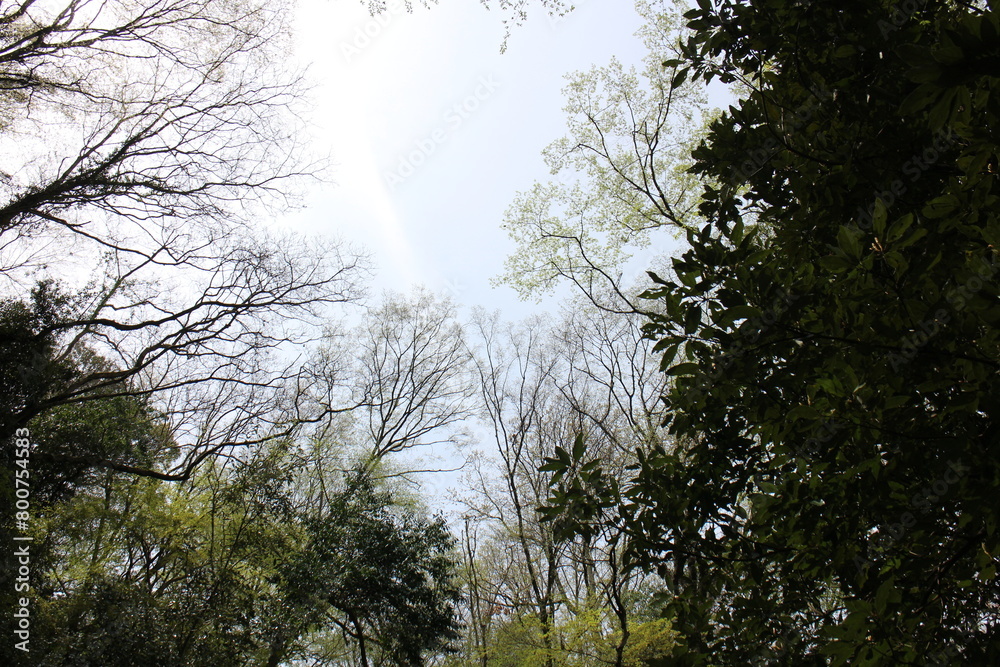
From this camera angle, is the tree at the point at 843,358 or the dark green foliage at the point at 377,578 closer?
the tree at the point at 843,358

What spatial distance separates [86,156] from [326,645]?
1751cm

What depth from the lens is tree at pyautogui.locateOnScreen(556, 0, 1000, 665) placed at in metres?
1.16

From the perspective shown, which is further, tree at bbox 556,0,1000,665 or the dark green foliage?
the dark green foliage

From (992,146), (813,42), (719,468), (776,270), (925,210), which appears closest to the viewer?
(992,146)

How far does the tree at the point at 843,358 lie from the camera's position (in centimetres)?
116

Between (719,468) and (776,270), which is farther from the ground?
(776,270)

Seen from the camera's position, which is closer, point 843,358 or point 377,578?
point 843,358

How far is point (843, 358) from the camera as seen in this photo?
1356 millimetres

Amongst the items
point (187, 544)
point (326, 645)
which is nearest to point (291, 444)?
point (187, 544)

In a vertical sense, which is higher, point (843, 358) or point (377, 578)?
point (377, 578)

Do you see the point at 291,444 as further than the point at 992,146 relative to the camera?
Yes

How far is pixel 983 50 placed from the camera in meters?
0.75

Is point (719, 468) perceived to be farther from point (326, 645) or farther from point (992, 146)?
point (326, 645)

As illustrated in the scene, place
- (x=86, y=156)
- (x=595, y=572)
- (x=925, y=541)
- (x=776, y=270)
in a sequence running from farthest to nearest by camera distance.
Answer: (x=595, y=572) < (x=86, y=156) < (x=776, y=270) < (x=925, y=541)
